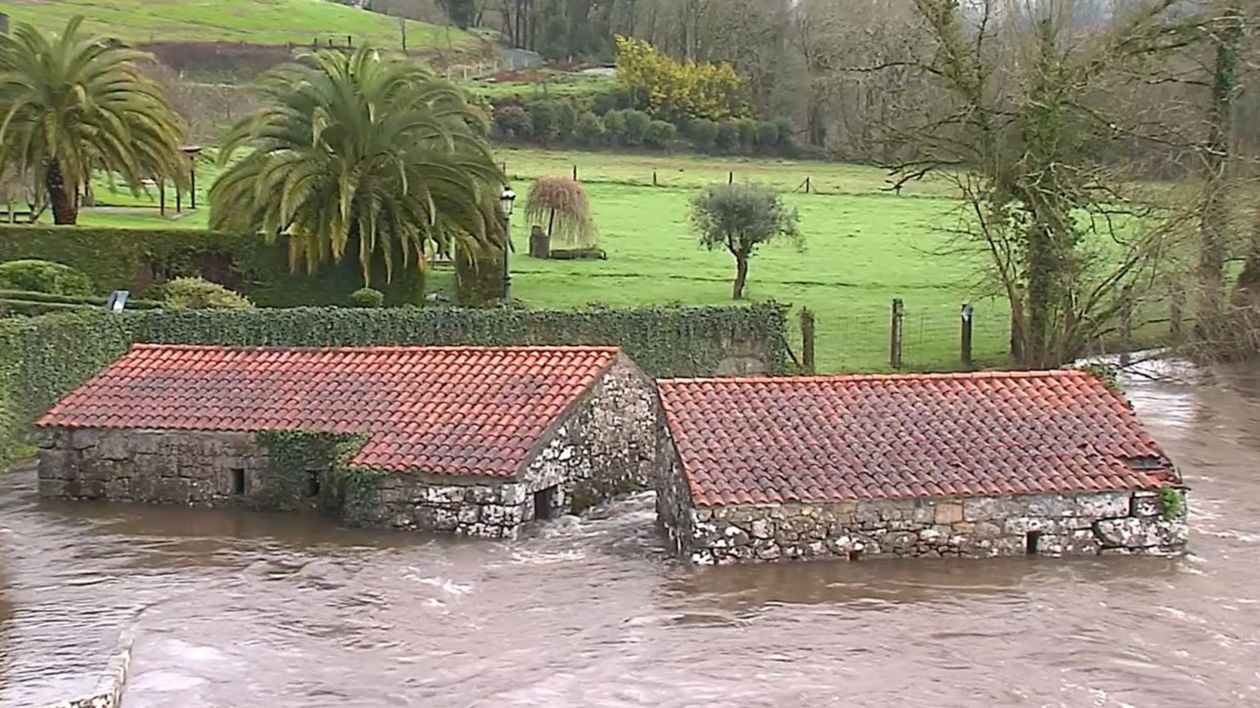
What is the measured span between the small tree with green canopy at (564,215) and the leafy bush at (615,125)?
28133 millimetres

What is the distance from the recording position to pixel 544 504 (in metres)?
21.2

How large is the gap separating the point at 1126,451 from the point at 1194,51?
16815 mm

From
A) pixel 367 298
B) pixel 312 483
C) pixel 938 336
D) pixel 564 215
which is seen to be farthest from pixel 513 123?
pixel 312 483

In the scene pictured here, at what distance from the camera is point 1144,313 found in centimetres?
3512

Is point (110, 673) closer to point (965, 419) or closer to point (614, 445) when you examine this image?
point (614, 445)

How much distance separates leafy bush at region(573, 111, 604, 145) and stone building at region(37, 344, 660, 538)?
50.3m

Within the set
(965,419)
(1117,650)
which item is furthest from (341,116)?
(1117,650)

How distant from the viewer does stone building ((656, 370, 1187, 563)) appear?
19094 mm

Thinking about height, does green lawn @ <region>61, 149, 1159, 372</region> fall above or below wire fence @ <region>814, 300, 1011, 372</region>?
above

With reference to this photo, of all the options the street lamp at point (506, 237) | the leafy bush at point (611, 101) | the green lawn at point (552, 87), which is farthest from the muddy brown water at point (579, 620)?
the green lawn at point (552, 87)

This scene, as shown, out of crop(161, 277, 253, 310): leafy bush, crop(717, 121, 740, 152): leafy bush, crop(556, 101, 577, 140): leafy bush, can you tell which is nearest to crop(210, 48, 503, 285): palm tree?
crop(161, 277, 253, 310): leafy bush

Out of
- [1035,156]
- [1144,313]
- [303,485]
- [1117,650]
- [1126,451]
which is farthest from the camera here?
[1144,313]

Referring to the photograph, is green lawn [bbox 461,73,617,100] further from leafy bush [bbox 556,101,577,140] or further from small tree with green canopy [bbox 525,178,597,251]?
small tree with green canopy [bbox 525,178,597,251]

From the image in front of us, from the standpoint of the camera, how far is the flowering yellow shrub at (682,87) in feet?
243
